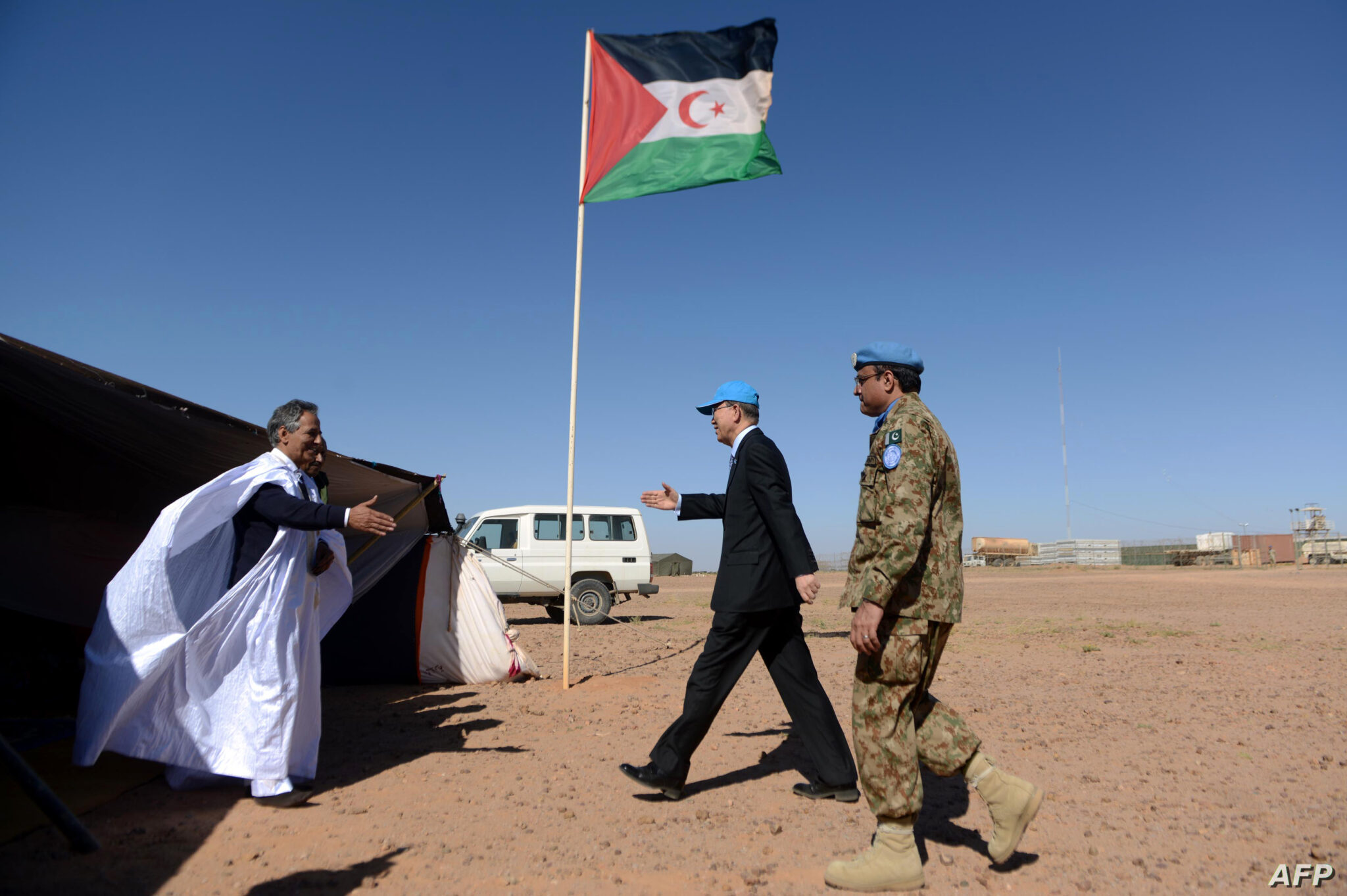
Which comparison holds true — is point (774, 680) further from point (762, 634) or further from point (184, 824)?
point (184, 824)

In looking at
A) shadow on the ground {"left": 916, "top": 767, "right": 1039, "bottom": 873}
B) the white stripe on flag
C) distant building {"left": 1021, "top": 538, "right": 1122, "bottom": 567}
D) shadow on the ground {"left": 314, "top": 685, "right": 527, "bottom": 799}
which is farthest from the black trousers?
distant building {"left": 1021, "top": 538, "right": 1122, "bottom": 567}

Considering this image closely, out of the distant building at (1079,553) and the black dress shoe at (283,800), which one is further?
the distant building at (1079,553)

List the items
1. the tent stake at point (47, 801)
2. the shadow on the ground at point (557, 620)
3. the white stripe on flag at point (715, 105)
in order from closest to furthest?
the tent stake at point (47, 801)
the white stripe on flag at point (715, 105)
the shadow on the ground at point (557, 620)

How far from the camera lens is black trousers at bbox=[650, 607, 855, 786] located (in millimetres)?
3721

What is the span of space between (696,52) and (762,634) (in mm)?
5910

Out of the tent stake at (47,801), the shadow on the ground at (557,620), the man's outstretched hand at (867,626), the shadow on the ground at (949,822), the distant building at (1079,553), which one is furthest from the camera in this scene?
the distant building at (1079,553)

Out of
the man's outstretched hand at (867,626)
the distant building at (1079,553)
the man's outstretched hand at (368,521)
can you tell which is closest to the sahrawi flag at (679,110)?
the man's outstretched hand at (368,521)

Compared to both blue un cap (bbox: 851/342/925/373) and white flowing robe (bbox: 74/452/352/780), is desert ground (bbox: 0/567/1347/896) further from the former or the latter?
blue un cap (bbox: 851/342/925/373)

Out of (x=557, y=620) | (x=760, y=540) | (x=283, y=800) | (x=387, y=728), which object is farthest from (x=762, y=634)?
(x=557, y=620)

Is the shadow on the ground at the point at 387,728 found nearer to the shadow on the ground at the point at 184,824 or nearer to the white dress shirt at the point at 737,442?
the shadow on the ground at the point at 184,824

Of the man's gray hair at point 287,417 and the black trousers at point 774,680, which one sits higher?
the man's gray hair at point 287,417

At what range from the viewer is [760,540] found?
3814 mm

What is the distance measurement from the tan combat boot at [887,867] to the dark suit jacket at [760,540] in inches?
44.5

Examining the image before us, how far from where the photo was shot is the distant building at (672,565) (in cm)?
4353
